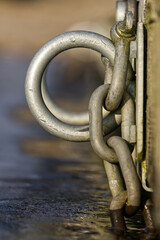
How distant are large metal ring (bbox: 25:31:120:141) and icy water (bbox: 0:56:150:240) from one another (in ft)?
1.47

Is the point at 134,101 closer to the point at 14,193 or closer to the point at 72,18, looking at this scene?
the point at 14,193

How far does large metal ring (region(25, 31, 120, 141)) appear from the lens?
3.47 metres

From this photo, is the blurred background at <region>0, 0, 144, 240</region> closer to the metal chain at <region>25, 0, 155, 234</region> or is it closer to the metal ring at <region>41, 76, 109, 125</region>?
the metal chain at <region>25, 0, 155, 234</region>

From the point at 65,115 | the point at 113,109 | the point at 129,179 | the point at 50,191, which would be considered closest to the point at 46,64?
the point at 113,109

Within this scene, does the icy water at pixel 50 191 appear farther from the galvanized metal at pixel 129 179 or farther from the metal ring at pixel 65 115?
the metal ring at pixel 65 115

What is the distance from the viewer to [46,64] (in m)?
3.50

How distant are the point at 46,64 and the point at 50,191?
1.15 metres

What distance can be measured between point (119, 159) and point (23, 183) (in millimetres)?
1639

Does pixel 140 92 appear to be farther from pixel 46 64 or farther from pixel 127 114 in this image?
pixel 46 64

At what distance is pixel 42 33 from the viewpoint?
33.7 m

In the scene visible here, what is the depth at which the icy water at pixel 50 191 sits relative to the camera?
3.15 meters

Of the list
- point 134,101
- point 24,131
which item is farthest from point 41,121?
point 24,131

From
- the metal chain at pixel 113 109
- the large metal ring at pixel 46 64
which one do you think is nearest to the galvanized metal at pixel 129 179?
the metal chain at pixel 113 109

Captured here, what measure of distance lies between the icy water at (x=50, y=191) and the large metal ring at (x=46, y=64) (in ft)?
1.47
